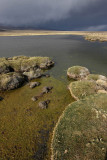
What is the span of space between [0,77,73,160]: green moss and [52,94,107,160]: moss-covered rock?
1546 mm

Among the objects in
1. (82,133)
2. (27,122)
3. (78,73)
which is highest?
(78,73)

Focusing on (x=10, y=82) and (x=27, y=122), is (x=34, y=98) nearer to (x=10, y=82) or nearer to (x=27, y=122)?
(x=27, y=122)

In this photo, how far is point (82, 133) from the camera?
10.0 metres

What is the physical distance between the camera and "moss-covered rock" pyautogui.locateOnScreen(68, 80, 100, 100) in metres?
16.7

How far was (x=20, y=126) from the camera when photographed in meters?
11.9

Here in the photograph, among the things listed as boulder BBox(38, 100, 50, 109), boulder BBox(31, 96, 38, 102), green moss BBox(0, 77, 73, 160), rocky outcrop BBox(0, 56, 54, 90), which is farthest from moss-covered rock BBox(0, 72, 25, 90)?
boulder BBox(38, 100, 50, 109)

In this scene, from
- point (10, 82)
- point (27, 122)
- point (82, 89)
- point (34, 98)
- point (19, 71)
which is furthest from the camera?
point (19, 71)

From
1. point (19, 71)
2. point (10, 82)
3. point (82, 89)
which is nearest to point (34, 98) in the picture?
point (10, 82)

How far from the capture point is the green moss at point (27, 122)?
9570 millimetres

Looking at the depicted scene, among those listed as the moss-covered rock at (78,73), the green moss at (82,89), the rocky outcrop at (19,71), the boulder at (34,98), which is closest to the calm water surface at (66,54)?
the moss-covered rock at (78,73)

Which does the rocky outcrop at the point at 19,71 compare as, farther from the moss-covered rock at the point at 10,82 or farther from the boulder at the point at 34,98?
the boulder at the point at 34,98

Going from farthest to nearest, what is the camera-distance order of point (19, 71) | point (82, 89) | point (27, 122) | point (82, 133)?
point (19, 71), point (82, 89), point (27, 122), point (82, 133)

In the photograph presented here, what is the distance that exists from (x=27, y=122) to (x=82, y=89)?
440 inches

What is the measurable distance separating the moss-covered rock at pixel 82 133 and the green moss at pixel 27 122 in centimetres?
155
